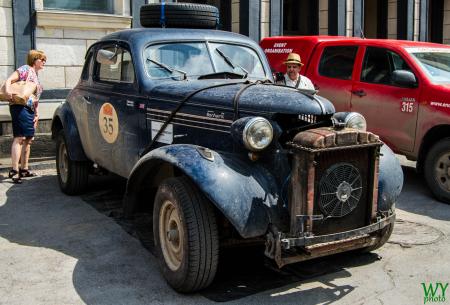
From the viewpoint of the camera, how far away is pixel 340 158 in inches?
155

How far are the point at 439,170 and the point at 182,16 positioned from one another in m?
3.40

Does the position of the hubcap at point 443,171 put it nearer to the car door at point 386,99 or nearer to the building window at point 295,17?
the car door at point 386,99

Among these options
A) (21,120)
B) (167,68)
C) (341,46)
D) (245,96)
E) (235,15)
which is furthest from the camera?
(235,15)

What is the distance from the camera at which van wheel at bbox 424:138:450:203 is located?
258 inches

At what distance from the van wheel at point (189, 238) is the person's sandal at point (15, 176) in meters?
4.03

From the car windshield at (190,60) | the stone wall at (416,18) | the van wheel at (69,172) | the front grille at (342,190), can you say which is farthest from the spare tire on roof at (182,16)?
the stone wall at (416,18)

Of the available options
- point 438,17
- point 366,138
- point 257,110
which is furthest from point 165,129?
point 438,17

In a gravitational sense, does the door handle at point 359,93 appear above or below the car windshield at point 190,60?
below

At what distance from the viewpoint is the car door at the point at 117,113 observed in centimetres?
533

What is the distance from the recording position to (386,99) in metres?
7.20

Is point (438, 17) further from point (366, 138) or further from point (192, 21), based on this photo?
point (366, 138)

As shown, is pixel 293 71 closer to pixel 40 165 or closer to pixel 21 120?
pixel 21 120

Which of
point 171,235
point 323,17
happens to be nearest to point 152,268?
point 171,235

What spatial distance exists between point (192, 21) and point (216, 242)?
119 inches
